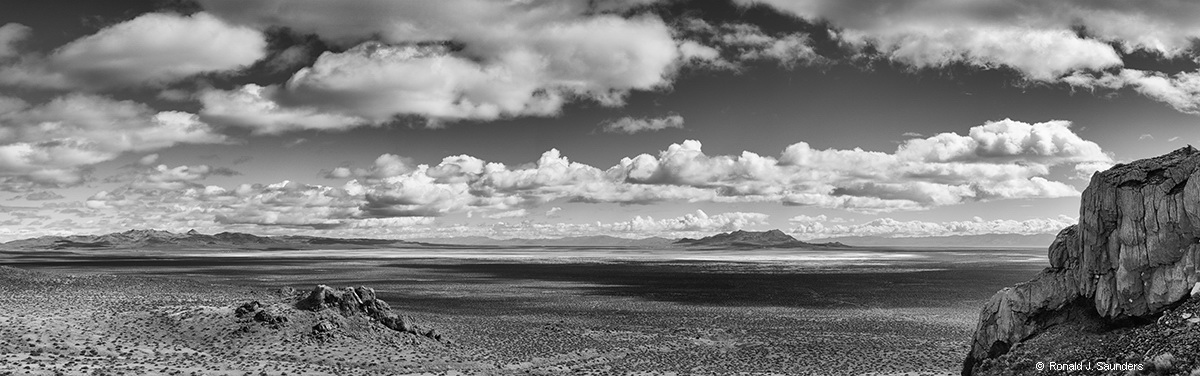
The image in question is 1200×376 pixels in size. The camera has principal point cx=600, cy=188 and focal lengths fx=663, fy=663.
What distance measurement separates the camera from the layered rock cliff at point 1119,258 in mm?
26516

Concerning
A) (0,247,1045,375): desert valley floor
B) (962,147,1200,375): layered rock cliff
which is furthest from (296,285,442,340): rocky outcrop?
(962,147,1200,375): layered rock cliff

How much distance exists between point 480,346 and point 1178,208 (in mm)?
41197

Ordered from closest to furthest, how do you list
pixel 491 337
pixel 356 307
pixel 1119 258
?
1. pixel 1119 258
2. pixel 356 307
3. pixel 491 337

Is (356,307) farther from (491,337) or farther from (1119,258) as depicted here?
(1119,258)

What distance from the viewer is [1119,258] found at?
93.4 ft

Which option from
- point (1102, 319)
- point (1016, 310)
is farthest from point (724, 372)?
point (1102, 319)

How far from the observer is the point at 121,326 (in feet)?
147

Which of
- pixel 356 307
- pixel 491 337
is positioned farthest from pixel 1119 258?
pixel 356 307

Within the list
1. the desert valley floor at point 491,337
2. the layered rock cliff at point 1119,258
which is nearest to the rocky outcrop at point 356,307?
the desert valley floor at point 491,337

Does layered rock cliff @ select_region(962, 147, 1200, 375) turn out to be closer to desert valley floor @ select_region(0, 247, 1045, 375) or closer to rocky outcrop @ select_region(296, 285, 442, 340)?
desert valley floor @ select_region(0, 247, 1045, 375)

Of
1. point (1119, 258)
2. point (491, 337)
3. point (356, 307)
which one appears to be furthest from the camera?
point (491, 337)

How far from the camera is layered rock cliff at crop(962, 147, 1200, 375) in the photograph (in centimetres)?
2652

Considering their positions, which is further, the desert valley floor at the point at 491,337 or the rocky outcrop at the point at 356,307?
the rocky outcrop at the point at 356,307

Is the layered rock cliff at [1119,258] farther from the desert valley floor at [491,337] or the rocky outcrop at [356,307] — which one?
the rocky outcrop at [356,307]
